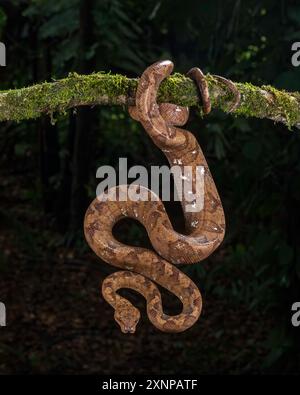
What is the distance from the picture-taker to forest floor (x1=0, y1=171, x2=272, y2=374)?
987 cm

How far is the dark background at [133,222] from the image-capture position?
24.4ft

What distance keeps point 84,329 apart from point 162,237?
7090mm

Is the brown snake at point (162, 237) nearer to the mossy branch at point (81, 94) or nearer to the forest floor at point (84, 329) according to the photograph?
the mossy branch at point (81, 94)

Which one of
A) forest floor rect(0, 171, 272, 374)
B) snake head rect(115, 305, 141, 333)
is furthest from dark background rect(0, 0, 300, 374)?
snake head rect(115, 305, 141, 333)

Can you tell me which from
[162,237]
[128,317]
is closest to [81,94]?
[162,237]

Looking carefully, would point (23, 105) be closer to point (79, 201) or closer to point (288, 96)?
point (288, 96)

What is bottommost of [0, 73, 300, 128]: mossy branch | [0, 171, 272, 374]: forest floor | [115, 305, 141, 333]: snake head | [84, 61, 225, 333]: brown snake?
[115, 305, 141, 333]: snake head

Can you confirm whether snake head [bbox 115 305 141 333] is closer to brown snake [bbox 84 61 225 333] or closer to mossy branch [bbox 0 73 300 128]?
brown snake [bbox 84 61 225 333]

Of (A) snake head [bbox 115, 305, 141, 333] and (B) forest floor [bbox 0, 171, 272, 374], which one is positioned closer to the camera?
(A) snake head [bbox 115, 305, 141, 333]

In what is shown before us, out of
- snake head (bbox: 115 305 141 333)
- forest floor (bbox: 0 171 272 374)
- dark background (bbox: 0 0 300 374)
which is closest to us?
snake head (bbox: 115 305 141 333)

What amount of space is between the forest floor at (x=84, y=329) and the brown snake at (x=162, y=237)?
6093 millimetres

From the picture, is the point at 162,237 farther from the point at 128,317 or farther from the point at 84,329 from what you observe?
the point at 84,329

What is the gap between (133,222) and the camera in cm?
1269

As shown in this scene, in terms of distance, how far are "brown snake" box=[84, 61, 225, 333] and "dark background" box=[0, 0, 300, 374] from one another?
273 cm
